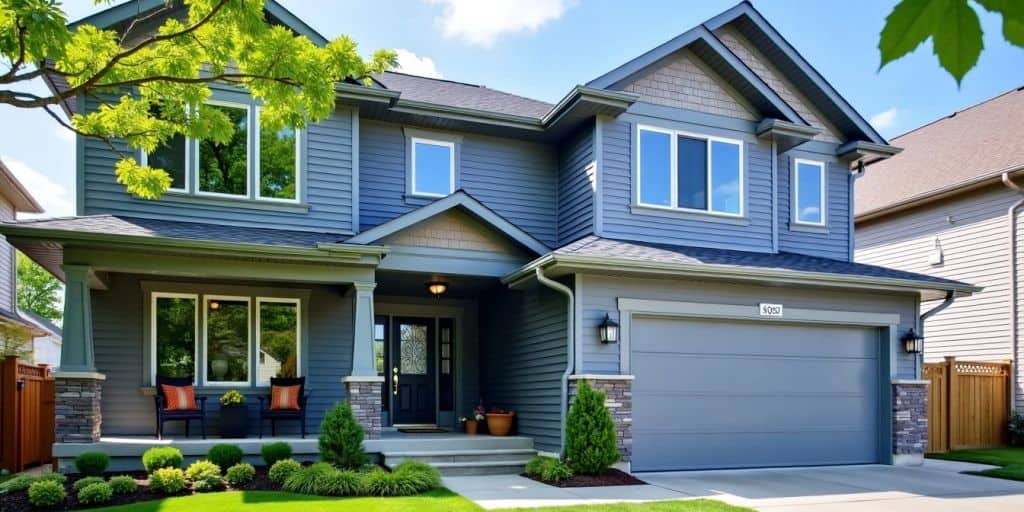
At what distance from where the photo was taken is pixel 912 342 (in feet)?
38.1

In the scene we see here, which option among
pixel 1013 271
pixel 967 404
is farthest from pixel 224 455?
pixel 1013 271

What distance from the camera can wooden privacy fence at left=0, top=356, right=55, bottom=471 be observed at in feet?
34.0

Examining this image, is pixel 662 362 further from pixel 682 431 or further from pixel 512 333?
pixel 512 333

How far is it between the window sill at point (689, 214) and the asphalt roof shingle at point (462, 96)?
2.42 metres

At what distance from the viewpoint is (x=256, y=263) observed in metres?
9.84

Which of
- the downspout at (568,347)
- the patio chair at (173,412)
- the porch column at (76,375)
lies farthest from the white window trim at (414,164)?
the porch column at (76,375)

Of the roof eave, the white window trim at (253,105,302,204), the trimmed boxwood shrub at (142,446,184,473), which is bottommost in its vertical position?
the trimmed boxwood shrub at (142,446,184,473)

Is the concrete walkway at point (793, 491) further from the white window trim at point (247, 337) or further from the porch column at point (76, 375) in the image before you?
the porch column at point (76, 375)

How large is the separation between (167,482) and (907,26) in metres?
8.45

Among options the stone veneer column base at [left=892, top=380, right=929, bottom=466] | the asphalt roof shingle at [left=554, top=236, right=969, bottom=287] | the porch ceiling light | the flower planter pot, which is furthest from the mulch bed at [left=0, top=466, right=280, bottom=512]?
the stone veneer column base at [left=892, top=380, right=929, bottom=466]

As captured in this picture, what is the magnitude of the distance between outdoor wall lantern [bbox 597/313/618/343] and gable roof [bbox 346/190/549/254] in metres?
1.56

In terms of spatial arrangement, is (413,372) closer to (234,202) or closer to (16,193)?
(234,202)

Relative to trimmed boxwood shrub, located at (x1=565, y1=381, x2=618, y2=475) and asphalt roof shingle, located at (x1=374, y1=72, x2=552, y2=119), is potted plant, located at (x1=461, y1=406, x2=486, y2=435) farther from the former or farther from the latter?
asphalt roof shingle, located at (x1=374, y1=72, x2=552, y2=119)

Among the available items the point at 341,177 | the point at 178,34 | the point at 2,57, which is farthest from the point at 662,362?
the point at 2,57
